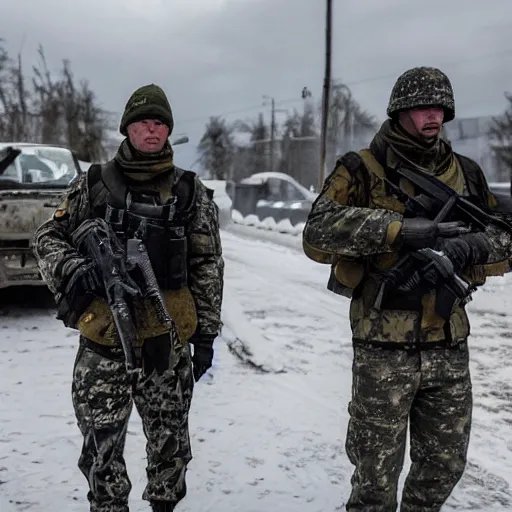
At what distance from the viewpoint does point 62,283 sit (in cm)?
262

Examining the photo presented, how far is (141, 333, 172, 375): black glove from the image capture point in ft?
8.97

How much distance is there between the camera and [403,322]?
2.56 metres

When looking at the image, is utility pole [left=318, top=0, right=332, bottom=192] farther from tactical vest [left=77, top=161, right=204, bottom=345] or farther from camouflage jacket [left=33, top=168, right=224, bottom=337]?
tactical vest [left=77, top=161, right=204, bottom=345]

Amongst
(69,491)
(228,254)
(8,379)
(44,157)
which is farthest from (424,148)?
(228,254)

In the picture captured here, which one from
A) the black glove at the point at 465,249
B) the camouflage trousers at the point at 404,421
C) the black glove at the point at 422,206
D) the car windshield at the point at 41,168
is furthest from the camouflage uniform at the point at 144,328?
the car windshield at the point at 41,168

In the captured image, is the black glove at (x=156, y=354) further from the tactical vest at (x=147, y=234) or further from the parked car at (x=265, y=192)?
the parked car at (x=265, y=192)

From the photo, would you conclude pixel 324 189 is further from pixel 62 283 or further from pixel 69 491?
pixel 69 491

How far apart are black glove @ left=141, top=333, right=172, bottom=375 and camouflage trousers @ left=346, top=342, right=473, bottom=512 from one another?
79 cm

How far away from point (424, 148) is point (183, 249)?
104 centimetres

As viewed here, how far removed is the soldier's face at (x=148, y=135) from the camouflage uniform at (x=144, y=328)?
3cm

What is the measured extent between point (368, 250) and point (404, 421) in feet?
2.24

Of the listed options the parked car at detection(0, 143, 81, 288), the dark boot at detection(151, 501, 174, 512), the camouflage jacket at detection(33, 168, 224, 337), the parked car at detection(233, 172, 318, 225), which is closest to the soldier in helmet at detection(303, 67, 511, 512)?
the camouflage jacket at detection(33, 168, 224, 337)

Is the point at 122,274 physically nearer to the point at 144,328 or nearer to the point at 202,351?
the point at 144,328

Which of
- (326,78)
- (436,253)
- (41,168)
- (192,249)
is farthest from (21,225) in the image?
(326,78)
